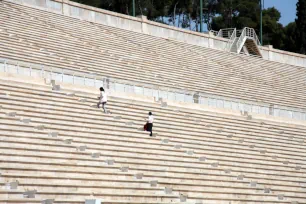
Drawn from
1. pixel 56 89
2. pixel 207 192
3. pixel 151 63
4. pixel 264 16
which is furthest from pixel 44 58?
pixel 264 16

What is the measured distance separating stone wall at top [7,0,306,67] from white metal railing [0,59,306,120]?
7.06m

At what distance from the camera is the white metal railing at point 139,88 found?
75.0 ft

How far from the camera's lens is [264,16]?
225ft

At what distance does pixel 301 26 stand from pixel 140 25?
822 inches

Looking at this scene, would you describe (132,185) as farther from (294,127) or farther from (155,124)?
(294,127)

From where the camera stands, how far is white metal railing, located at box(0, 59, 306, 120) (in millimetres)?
22859

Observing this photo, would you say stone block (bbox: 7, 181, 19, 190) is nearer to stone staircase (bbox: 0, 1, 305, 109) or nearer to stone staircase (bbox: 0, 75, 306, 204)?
stone staircase (bbox: 0, 75, 306, 204)

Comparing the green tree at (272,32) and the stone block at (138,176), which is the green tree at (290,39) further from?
the stone block at (138,176)

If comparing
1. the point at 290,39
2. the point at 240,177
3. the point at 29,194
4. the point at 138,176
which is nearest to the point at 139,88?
the point at 240,177

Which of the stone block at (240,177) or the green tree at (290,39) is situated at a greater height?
the green tree at (290,39)

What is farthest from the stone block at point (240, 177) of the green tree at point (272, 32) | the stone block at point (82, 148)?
the green tree at point (272, 32)

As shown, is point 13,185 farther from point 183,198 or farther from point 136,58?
point 136,58

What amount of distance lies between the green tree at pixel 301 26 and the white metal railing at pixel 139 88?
75.8 ft

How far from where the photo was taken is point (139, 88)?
25.7 m
